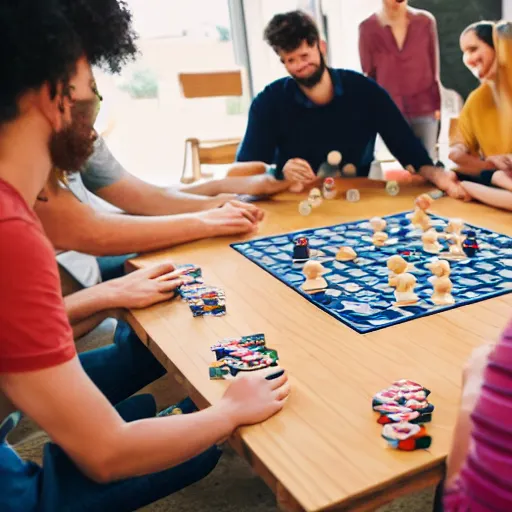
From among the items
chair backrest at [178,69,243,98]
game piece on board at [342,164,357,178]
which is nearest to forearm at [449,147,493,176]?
game piece on board at [342,164,357,178]

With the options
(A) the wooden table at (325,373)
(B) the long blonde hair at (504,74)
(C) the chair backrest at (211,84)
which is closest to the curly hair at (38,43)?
(A) the wooden table at (325,373)

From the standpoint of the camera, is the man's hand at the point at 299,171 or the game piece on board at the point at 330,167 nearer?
the man's hand at the point at 299,171

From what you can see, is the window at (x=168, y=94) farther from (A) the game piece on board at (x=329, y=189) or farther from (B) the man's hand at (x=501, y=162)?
(B) the man's hand at (x=501, y=162)

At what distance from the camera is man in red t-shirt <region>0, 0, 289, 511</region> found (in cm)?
68

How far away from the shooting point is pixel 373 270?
47.1 inches

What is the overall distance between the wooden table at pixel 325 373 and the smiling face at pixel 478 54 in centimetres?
102

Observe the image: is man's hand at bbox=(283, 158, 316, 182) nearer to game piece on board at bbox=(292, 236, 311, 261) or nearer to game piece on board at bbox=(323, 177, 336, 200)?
game piece on board at bbox=(323, 177, 336, 200)

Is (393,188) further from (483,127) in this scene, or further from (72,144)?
(72,144)

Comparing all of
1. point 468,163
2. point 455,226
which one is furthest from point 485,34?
point 455,226

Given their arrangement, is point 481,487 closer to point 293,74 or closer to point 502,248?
point 502,248

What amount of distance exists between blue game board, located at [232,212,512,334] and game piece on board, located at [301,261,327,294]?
0.05 ft

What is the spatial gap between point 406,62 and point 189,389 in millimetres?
2315

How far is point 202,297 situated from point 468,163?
3.67 ft

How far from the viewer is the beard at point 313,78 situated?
211 centimetres
